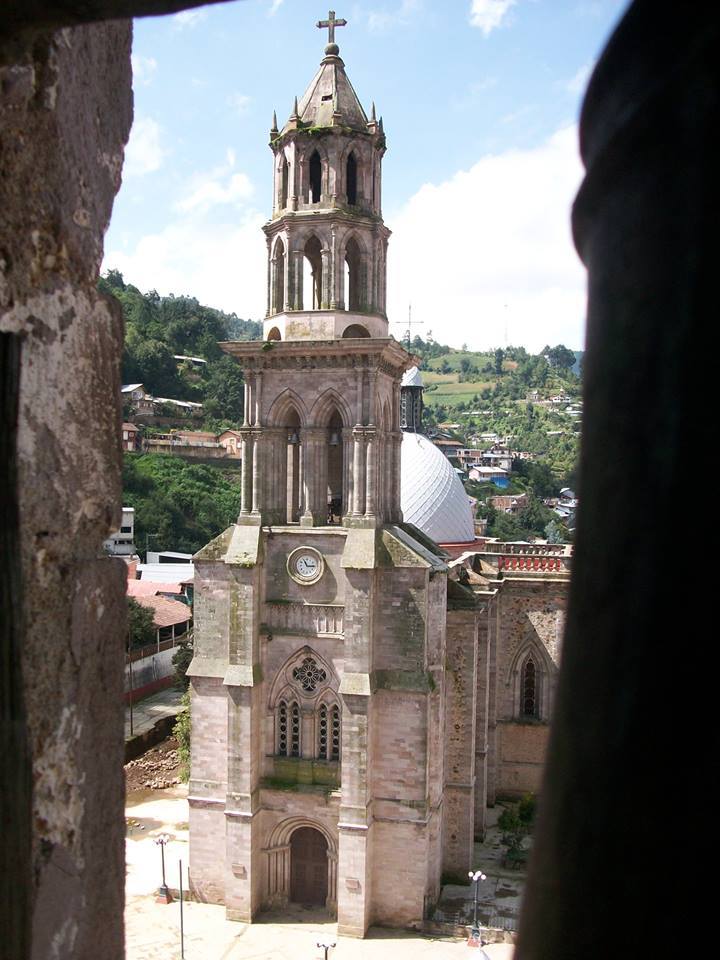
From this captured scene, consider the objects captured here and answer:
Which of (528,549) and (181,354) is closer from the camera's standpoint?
(528,549)

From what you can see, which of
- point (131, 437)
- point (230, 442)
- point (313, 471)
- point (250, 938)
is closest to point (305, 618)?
point (313, 471)

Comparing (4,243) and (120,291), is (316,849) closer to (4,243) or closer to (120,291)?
(4,243)

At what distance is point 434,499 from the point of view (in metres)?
28.3

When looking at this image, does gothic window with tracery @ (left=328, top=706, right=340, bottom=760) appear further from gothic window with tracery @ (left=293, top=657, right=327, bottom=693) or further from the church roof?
the church roof

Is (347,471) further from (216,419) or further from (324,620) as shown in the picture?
(216,419)

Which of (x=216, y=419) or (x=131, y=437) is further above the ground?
(x=216, y=419)

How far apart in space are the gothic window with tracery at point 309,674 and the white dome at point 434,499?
10.7m

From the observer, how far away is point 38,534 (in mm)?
2064

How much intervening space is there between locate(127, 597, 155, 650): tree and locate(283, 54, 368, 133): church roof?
61.2 feet

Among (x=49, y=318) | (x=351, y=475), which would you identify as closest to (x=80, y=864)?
(x=49, y=318)

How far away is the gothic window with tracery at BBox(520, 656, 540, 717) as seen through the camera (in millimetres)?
23344

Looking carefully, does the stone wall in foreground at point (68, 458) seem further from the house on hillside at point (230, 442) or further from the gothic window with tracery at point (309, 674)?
the house on hillside at point (230, 442)

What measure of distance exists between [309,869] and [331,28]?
1628cm

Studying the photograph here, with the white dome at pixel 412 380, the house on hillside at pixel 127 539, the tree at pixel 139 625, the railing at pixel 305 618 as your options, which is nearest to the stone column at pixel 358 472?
the railing at pixel 305 618
